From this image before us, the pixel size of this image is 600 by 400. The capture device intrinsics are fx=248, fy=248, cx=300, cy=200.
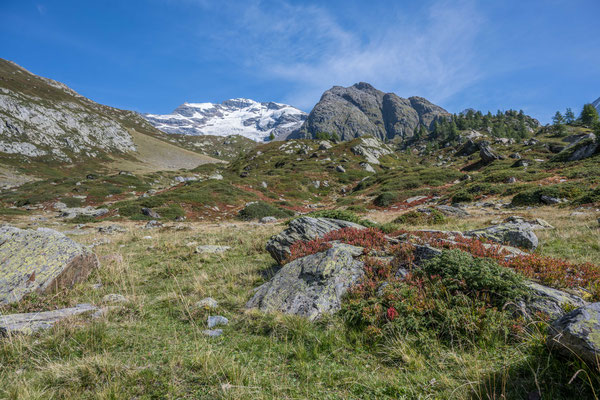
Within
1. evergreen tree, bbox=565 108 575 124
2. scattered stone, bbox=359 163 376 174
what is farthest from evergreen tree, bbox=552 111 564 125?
scattered stone, bbox=359 163 376 174

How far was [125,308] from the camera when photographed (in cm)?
581

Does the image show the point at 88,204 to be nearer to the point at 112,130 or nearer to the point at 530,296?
the point at 530,296

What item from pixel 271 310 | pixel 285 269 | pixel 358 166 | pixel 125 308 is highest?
pixel 358 166

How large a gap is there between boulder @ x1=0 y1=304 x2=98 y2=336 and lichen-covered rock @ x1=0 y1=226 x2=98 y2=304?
1838 millimetres

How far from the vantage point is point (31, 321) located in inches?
189

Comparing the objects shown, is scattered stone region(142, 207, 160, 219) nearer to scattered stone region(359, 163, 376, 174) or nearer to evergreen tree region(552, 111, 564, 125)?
scattered stone region(359, 163, 376, 174)

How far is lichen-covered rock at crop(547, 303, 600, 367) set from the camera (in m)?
2.65

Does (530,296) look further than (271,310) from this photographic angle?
No

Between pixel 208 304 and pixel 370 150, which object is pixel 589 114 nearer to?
pixel 370 150

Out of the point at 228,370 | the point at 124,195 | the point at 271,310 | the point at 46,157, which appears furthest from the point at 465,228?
the point at 46,157

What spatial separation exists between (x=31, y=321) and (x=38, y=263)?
3.46m

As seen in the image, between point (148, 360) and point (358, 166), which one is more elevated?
point (358, 166)

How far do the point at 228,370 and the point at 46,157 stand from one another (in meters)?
143

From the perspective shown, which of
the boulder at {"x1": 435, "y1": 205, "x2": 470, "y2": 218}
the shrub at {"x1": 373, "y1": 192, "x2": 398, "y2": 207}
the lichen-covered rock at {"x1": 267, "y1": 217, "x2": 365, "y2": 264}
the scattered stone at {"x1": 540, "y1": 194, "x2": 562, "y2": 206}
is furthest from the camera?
the shrub at {"x1": 373, "y1": 192, "x2": 398, "y2": 207}
